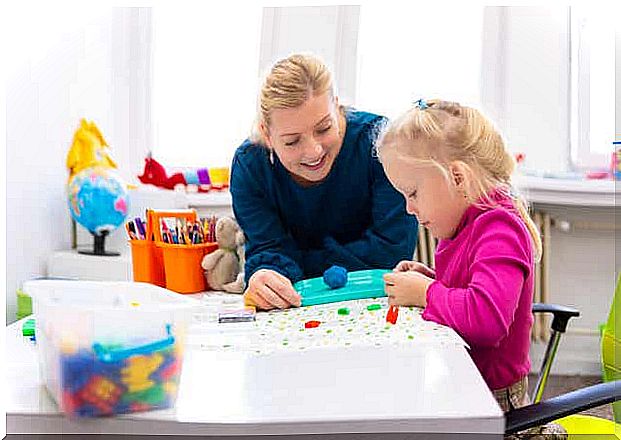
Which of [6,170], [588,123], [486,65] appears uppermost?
[486,65]

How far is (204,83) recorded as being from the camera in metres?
2.09

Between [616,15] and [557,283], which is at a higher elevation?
[616,15]

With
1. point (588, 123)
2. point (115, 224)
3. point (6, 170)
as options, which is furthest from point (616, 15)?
point (6, 170)

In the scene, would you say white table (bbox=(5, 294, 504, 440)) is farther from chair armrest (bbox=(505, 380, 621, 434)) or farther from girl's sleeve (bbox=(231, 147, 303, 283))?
girl's sleeve (bbox=(231, 147, 303, 283))

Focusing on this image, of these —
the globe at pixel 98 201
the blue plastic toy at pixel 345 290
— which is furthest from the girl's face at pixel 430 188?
the globe at pixel 98 201

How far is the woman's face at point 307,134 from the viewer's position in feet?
3.10

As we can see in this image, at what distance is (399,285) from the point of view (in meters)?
0.84

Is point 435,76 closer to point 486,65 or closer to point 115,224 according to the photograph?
point 486,65

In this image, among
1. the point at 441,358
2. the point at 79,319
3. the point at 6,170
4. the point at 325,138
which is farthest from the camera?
the point at 6,170

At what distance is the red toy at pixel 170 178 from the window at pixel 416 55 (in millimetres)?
396

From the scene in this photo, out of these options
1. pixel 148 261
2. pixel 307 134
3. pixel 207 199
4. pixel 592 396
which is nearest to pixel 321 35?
pixel 207 199

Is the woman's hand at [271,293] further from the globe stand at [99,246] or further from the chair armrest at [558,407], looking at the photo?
the globe stand at [99,246]

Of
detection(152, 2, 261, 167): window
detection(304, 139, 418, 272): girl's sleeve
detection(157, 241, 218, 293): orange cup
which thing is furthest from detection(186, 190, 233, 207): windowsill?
detection(304, 139, 418, 272): girl's sleeve

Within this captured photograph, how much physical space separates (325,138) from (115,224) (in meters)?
0.73
